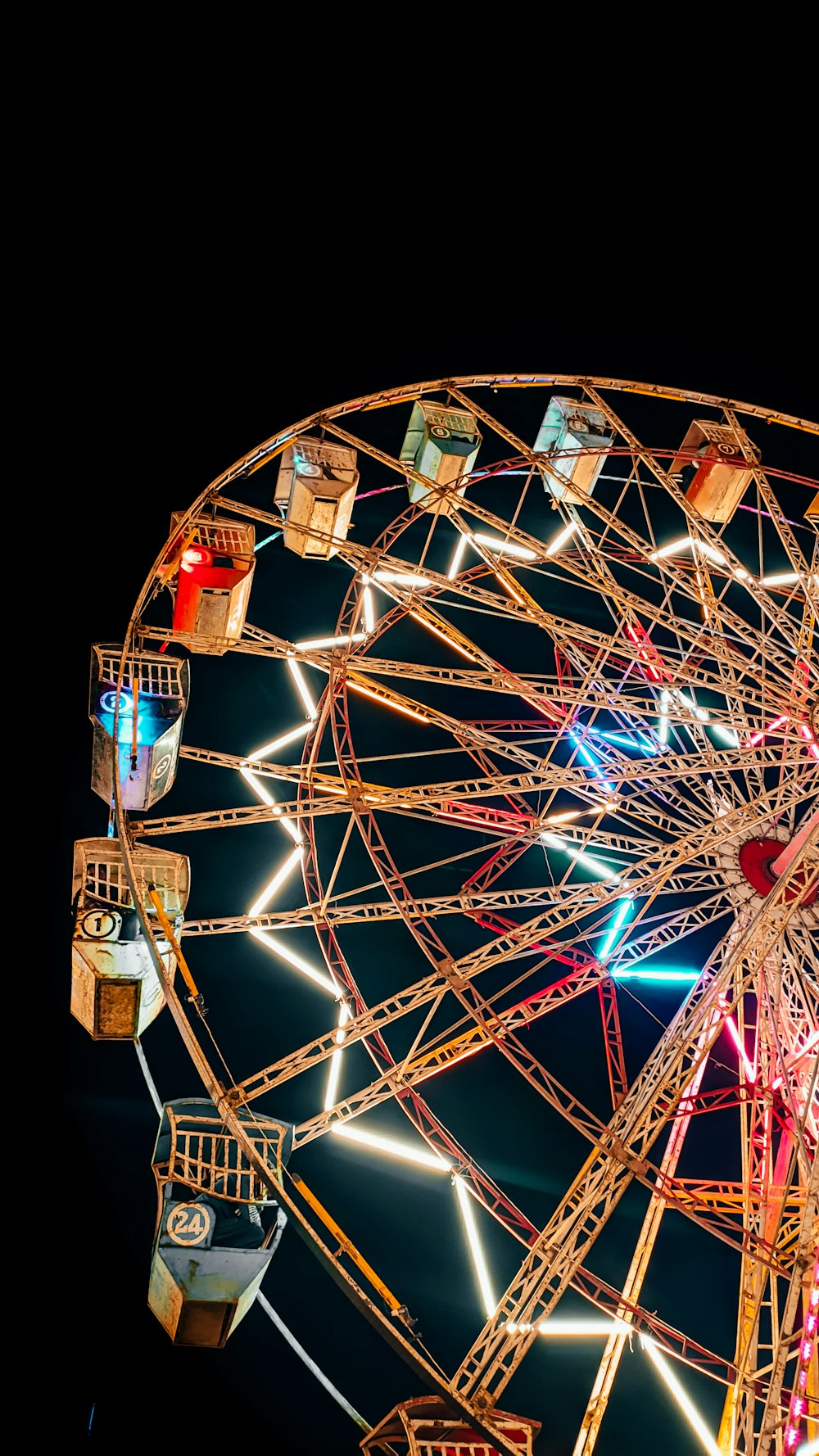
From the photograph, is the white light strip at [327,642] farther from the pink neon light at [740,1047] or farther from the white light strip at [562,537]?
the pink neon light at [740,1047]

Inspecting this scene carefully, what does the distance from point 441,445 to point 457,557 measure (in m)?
2.08

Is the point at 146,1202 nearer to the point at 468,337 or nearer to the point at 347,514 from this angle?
the point at 347,514

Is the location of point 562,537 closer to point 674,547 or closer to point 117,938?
point 674,547

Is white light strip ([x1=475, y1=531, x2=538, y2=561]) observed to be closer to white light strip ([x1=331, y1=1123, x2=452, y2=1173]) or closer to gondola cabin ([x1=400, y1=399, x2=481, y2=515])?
gondola cabin ([x1=400, y1=399, x2=481, y2=515])

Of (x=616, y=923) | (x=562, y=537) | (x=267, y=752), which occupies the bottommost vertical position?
(x=616, y=923)

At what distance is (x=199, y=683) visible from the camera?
14.4 m

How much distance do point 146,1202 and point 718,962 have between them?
6329 millimetres

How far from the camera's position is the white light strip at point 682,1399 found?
35.6 feet

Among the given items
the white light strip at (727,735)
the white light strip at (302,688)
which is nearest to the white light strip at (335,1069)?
the white light strip at (302,688)

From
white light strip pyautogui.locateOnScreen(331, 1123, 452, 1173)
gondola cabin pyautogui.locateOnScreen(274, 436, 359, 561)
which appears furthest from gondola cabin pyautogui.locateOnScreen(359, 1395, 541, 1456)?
gondola cabin pyautogui.locateOnScreen(274, 436, 359, 561)

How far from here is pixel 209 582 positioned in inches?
488

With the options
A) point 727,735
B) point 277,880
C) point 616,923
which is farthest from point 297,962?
point 727,735

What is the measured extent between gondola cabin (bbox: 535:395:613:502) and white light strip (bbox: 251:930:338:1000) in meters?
6.72

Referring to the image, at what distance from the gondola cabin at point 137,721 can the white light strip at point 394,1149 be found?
384cm
